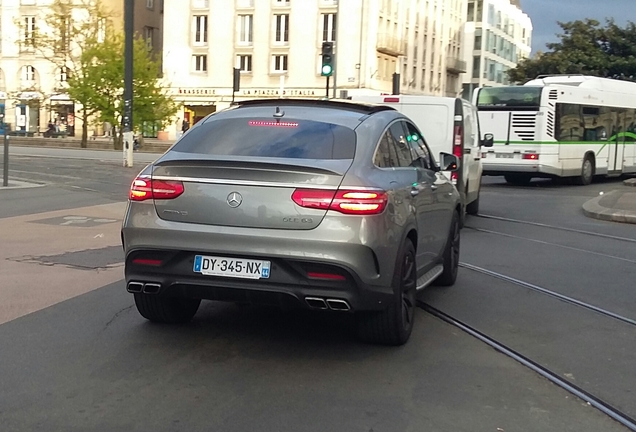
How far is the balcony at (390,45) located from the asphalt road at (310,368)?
5451 centimetres

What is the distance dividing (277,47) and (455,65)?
24.7 metres

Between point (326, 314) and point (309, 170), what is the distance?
6.49 ft

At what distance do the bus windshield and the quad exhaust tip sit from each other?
20.4 meters

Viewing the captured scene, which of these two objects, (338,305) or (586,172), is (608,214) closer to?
(586,172)

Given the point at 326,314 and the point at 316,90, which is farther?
the point at 316,90

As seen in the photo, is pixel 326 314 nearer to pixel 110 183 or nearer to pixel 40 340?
pixel 40 340

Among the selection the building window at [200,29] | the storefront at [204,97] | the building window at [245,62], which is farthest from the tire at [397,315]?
the building window at [200,29]

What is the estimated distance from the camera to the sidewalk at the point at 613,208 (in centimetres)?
1587

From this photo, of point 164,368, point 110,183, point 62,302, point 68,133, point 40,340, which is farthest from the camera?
point 68,133

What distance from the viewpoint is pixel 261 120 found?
20.5 ft

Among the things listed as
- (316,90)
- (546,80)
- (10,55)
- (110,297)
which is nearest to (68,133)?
(10,55)

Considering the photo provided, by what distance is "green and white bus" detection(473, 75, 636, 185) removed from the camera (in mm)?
Answer: 24516

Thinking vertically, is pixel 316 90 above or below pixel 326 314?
above

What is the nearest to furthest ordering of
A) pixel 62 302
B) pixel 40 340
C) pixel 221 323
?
pixel 40 340 < pixel 221 323 < pixel 62 302
